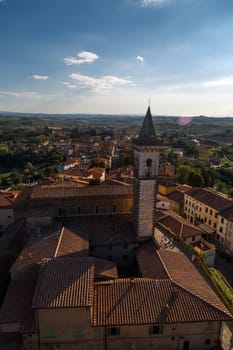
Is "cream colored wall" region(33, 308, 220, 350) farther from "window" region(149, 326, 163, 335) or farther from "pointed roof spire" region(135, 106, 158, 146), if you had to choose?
"pointed roof spire" region(135, 106, 158, 146)

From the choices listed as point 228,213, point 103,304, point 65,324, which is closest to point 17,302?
point 65,324

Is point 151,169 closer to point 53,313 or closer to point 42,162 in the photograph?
point 53,313

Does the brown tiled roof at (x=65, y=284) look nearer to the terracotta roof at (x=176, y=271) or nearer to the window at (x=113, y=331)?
the window at (x=113, y=331)

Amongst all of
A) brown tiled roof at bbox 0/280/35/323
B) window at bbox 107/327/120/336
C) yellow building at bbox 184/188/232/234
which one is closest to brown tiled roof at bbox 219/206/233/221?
yellow building at bbox 184/188/232/234

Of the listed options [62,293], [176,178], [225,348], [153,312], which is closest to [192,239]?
[225,348]

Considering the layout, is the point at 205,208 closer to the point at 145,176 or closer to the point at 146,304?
the point at 145,176

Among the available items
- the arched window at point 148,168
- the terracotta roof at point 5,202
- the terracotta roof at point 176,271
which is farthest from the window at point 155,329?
the terracotta roof at point 5,202
